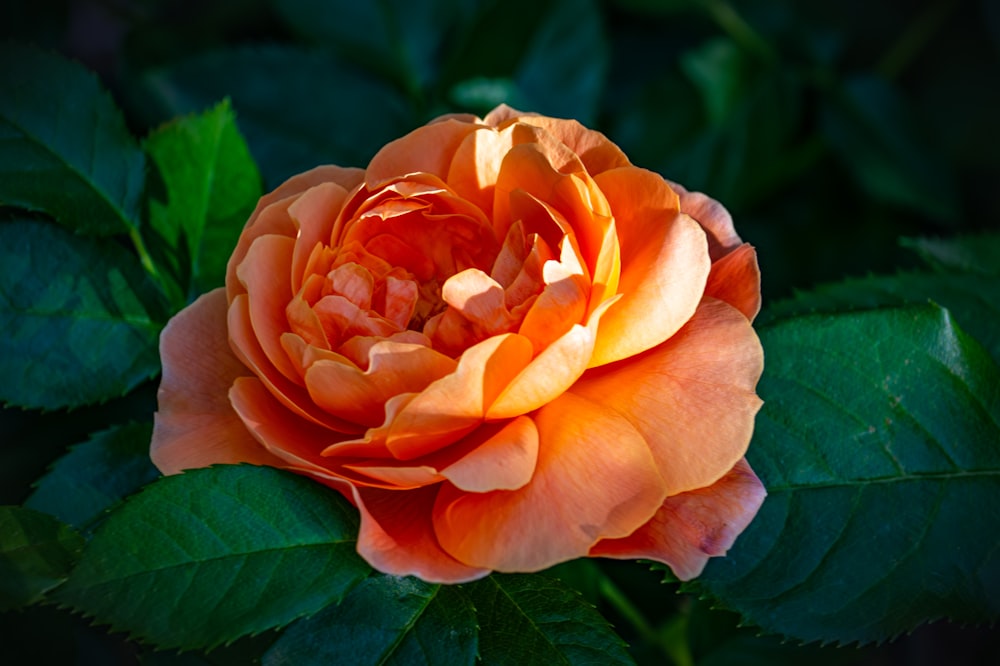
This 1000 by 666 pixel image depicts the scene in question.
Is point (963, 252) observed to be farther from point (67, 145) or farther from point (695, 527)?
point (67, 145)

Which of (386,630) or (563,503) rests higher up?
(563,503)

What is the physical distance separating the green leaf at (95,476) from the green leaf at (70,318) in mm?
35

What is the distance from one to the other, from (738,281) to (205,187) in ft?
1.47

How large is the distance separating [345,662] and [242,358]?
0.60 feet

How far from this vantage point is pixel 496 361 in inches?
19.5

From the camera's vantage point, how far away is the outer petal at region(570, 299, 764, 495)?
0.49 metres

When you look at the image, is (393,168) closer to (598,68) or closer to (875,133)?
(598,68)

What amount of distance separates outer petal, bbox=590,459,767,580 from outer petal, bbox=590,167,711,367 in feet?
0.30

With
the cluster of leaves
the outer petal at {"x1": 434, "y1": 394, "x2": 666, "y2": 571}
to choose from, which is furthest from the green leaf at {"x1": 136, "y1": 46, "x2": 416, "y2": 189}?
the outer petal at {"x1": 434, "y1": 394, "x2": 666, "y2": 571}

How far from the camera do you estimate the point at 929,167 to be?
4.30ft

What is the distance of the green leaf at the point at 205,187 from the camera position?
0.76 meters

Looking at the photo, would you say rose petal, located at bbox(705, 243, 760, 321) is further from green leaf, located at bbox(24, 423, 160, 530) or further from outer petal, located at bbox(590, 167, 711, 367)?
green leaf, located at bbox(24, 423, 160, 530)

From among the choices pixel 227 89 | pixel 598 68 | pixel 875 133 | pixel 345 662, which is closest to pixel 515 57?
pixel 598 68

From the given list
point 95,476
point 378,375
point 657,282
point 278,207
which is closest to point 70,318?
point 95,476
